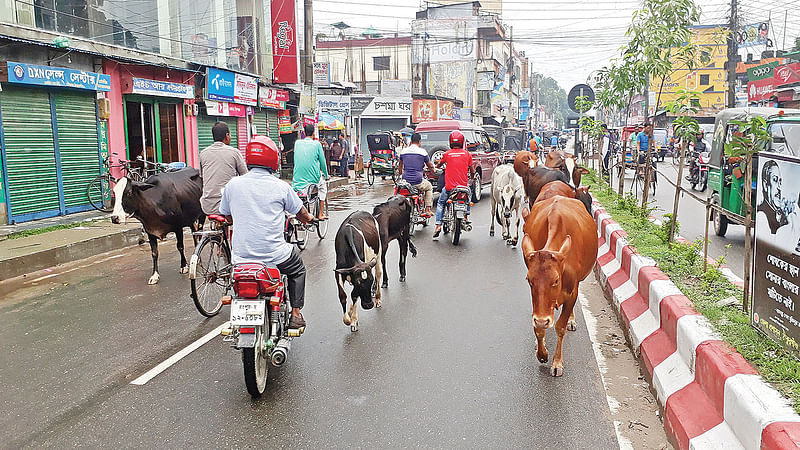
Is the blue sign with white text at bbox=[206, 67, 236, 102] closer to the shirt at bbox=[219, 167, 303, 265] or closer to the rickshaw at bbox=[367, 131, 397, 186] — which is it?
the rickshaw at bbox=[367, 131, 397, 186]

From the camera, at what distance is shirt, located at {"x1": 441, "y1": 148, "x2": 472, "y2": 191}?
11.3 m

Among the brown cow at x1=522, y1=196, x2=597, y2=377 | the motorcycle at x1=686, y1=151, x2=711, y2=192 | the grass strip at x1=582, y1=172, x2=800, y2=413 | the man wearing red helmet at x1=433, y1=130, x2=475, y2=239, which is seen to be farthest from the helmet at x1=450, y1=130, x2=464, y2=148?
the motorcycle at x1=686, y1=151, x2=711, y2=192

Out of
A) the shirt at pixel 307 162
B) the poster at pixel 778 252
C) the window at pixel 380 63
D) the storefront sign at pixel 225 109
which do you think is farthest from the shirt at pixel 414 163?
the window at pixel 380 63

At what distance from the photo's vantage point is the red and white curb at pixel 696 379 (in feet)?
10.3

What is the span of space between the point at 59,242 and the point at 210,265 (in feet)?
16.5

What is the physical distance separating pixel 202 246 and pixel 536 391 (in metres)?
3.80

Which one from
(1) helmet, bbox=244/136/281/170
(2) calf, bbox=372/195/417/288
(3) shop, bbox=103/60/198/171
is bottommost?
(2) calf, bbox=372/195/417/288

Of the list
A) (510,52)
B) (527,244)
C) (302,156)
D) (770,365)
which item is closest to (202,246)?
(527,244)

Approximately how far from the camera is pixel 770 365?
12.2ft

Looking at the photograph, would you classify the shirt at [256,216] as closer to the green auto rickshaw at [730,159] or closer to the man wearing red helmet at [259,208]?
the man wearing red helmet at [259,208]

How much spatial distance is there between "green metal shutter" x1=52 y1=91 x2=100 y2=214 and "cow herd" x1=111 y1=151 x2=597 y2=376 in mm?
6642

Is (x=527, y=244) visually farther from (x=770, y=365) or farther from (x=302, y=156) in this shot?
(x=302, y=156)

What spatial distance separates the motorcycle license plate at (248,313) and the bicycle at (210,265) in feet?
5.84

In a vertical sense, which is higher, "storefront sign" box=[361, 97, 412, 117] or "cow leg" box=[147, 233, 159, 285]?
"storefront sign" box=[361, 97, 412, 117]
